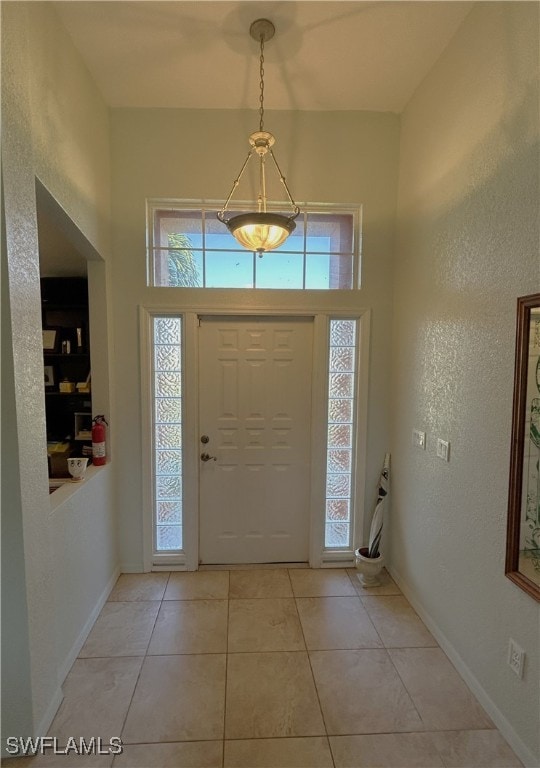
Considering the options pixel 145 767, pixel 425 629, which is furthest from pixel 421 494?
pixel 145 767

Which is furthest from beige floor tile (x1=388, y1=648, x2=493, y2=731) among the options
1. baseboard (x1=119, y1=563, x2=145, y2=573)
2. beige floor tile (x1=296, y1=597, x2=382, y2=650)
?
baseboard (x1=119, y1=563, x2=145, y2=573)

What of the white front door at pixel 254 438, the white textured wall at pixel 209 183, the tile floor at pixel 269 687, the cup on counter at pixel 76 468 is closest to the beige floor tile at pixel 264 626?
the tile floor at pixel 269 687

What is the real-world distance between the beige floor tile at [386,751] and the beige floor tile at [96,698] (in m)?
0.93

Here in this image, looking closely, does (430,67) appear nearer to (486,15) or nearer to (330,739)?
(486,15)

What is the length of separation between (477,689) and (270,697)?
967 millimetres

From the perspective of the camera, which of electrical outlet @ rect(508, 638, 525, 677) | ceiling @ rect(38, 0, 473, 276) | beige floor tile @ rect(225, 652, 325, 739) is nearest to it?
electrical outlet @ rect(508, 638, 525, 677)

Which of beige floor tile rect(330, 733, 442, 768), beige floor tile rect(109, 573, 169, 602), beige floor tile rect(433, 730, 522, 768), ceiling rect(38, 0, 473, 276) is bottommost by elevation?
beige floor tile rect(433, 730, 522, 768)

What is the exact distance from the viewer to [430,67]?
86.0 inches

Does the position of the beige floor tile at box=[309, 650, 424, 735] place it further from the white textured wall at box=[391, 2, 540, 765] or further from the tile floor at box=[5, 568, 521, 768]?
the white textured wall at box=[391, 2, 540, 765]

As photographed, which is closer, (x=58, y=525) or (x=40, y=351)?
(x=40, y=351)

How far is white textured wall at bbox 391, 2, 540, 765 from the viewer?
1.50 metres

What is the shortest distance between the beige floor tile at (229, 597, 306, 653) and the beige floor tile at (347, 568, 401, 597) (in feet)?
1.65

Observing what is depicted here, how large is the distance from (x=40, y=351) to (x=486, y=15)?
253 cm

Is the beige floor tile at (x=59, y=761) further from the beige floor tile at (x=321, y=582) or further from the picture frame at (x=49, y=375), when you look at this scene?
the picture frame at (x=49, y=375)
